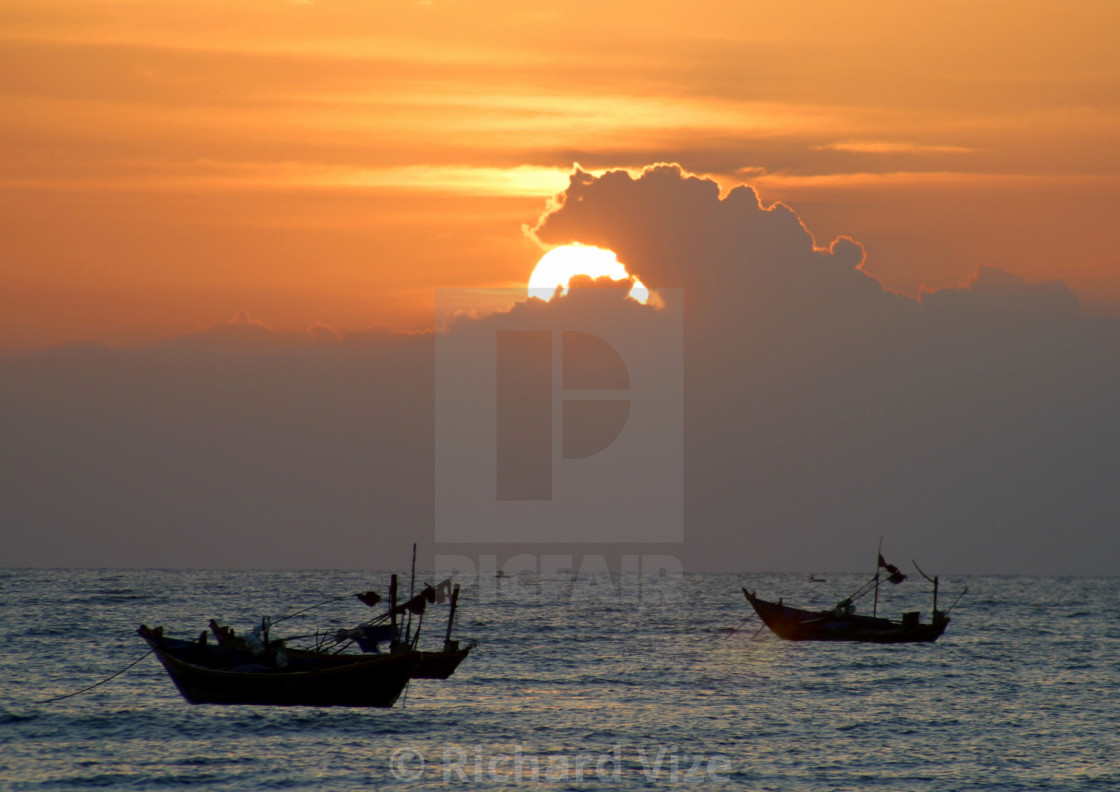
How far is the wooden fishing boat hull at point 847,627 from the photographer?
72.3 metres

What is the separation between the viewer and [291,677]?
1692 inches

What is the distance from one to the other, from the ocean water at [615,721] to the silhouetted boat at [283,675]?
111 cm

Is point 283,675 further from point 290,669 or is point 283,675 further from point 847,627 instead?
point 847,627

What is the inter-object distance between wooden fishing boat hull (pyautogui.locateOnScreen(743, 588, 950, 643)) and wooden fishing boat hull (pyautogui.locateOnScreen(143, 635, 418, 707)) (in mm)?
33365

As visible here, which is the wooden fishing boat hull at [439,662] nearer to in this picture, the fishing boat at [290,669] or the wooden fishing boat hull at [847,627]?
the fishing boat at [290,669]

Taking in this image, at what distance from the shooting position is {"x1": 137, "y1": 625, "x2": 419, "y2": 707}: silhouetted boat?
43.0 metres

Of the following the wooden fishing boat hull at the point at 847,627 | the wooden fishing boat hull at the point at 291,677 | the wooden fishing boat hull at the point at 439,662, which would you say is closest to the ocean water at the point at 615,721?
the wooden fishing boat hull at the point at 291,677

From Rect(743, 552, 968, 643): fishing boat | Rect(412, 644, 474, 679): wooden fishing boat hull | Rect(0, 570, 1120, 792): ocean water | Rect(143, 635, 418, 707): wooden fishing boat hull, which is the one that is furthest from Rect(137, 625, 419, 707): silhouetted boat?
Rect(743, 552, 968, 643): fishing boat

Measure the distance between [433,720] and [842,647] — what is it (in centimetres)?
4231

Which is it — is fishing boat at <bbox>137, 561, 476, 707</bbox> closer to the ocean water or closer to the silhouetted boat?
the silhouetted boat

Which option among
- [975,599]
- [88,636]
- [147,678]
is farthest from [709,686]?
[975,599]

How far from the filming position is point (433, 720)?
148ft

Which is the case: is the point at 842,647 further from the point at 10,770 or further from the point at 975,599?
the point at 975,599

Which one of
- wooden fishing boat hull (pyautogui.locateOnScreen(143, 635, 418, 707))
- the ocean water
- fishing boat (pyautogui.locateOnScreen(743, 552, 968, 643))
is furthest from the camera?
fishing boat (pyautogui.locateOnScreen(743, 552, 968, 643))
